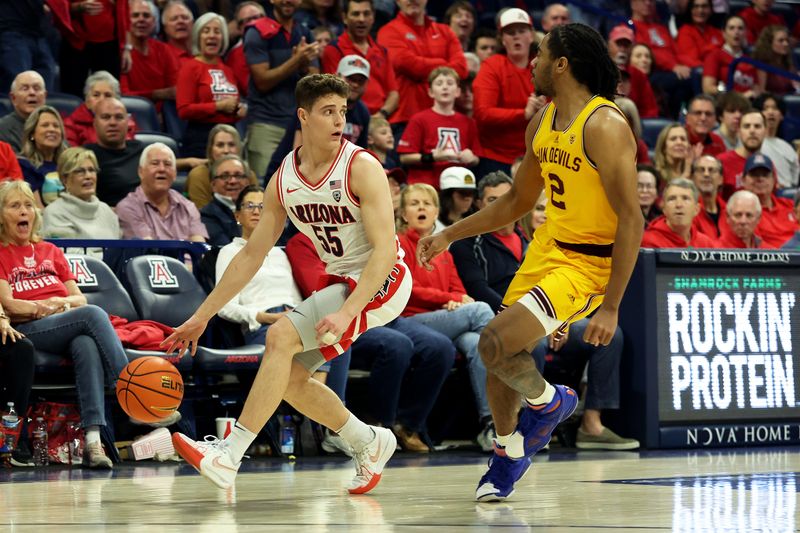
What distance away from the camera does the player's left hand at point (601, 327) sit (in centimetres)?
553

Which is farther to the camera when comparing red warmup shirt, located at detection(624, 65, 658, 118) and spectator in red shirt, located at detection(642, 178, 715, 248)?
red warmup shirt, located at detection(624, 65, 658, 118)

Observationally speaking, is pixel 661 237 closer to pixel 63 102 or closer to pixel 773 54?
pixel 63 102

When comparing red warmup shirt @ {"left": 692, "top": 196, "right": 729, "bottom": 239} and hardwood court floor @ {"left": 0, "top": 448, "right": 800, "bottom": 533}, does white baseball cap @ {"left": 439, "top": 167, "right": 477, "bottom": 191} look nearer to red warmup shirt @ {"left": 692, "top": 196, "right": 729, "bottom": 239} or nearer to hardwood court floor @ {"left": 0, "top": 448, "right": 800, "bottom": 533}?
red warmup shirt @ {"left": 692, "top": 196, "right": 729, "bottom": 239}

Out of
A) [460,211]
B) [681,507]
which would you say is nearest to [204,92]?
[460,211]

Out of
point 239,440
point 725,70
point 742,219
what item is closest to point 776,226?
point 742,219

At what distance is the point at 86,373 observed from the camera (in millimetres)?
7820

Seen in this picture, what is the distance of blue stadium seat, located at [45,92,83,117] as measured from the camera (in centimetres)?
1114

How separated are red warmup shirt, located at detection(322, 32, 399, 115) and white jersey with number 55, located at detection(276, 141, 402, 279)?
6.30 m

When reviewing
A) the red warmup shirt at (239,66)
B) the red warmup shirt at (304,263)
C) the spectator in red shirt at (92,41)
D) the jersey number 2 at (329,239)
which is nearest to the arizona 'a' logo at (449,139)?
the red warmup shirt at (239,66)

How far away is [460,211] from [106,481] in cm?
423

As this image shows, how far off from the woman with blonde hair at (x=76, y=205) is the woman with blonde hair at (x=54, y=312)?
2.74 ft

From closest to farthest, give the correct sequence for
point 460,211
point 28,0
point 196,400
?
point 196,400 → point 460,211 → point 28,0

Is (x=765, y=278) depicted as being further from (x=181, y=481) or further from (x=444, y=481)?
(x=181, y=481)

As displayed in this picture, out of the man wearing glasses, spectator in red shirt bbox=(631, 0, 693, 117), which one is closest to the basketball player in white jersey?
the man wearing glasses
